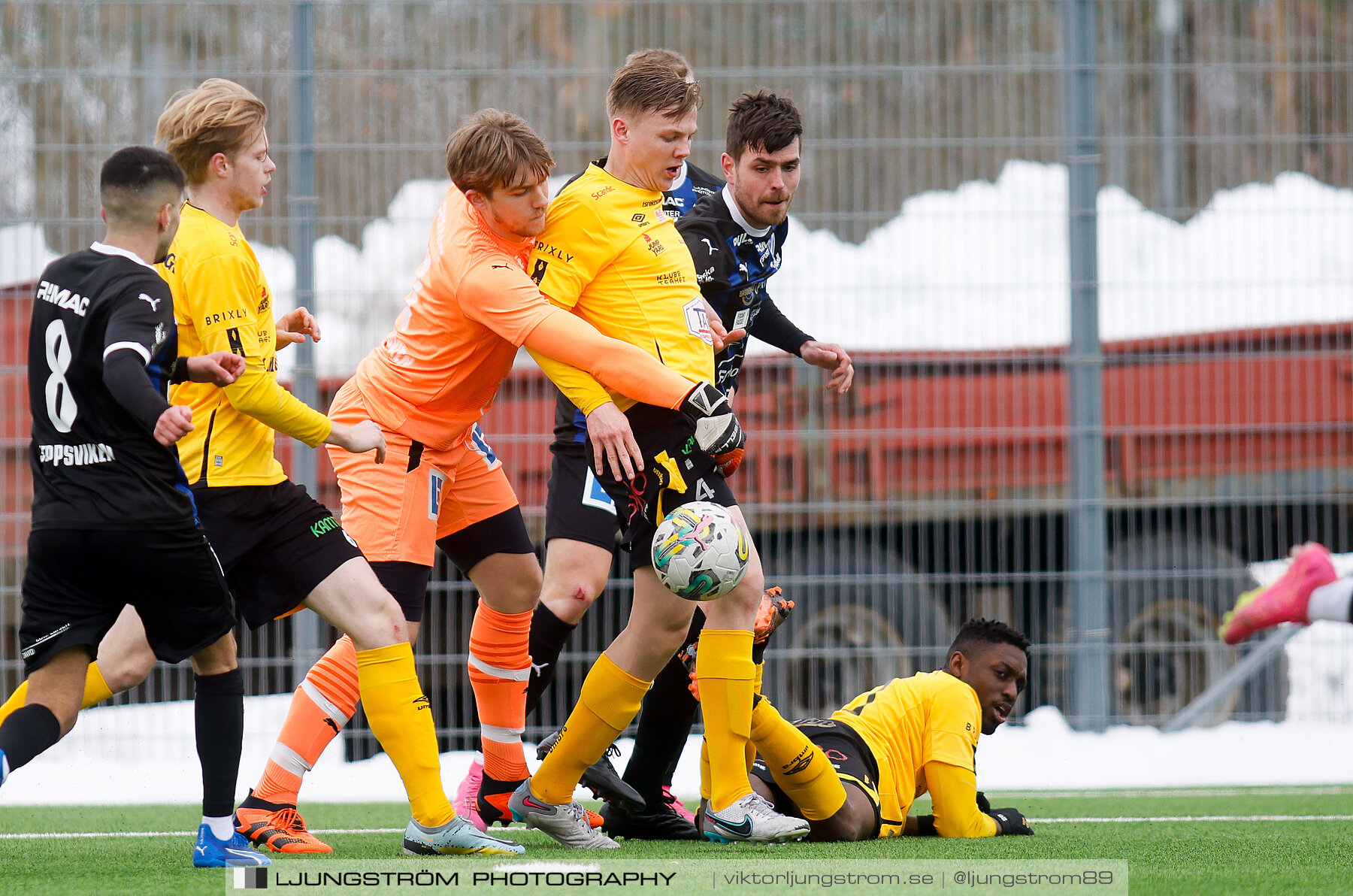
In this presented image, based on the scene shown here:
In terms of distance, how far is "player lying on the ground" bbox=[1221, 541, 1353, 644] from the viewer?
344 centimetres

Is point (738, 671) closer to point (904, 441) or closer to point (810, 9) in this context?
point (904, 441)

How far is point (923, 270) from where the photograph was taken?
730cm

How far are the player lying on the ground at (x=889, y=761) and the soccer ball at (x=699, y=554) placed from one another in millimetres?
609

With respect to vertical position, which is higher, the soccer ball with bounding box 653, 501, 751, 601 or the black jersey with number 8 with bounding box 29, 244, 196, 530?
the black jersey with number 8 with bounding box 29, 244, 196, 530

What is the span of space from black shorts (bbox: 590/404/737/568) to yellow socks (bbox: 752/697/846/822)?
2.05ft

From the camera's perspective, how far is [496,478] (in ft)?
14.1

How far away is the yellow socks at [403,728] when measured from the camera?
3.53 m

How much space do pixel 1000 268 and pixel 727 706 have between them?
4104 millimetres

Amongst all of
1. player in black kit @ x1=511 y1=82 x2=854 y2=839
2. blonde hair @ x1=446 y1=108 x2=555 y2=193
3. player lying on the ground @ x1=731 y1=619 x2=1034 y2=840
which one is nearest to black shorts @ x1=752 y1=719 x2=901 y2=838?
player lying on the ground @ x1=731 y1=619 x2=1034 y2=840

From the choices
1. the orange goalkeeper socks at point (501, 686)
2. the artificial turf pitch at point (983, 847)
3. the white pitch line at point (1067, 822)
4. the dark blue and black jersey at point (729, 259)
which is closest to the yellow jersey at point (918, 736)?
the artificial turf pitch at point (983, 847)

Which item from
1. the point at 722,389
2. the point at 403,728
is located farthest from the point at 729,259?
the point at 403,728

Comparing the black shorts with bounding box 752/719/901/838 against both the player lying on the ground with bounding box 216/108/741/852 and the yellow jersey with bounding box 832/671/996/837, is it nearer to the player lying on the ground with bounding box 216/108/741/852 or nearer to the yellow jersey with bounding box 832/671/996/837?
the yellow jersey with bounding box 832/671/996/837

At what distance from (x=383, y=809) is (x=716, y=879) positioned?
2785mm

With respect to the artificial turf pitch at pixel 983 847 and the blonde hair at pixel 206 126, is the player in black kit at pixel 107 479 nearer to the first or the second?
the blonde hair at pixel 206 126
